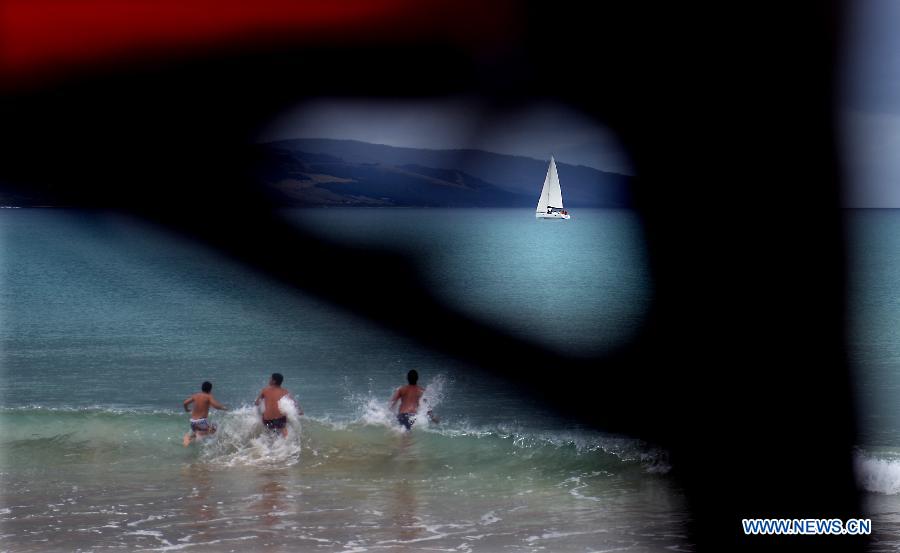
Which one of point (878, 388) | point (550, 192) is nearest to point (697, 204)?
point (878, 388)

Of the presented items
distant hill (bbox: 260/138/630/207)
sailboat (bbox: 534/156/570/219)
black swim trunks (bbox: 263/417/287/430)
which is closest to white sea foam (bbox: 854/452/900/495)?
black swim trunks (bbox: 263/417/287/430)

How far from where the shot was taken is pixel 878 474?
11688 mm

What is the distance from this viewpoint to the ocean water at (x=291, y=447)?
935 centimetres

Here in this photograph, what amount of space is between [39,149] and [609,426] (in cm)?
2660

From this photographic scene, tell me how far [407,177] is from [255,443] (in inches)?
2109

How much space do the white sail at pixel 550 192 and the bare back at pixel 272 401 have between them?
46557 mm

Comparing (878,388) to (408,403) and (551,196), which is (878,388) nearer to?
(408,403)

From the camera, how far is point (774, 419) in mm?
16422

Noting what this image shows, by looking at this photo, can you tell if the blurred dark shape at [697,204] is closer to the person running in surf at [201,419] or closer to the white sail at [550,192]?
the person running in surf at [201,419]

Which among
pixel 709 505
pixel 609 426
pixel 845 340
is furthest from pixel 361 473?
pixel 845 340

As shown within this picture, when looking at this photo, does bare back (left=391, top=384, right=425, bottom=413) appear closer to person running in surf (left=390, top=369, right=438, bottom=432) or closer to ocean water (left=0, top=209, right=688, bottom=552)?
person running in surf (left=390, top=369, right=438, bottom=432)

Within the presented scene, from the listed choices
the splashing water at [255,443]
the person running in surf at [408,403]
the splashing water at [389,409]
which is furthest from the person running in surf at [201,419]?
the splashing water at [389,409]

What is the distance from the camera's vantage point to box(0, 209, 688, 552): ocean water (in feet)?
30.7

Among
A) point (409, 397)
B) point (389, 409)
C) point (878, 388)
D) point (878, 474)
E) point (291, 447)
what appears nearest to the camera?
point (878, 474)
